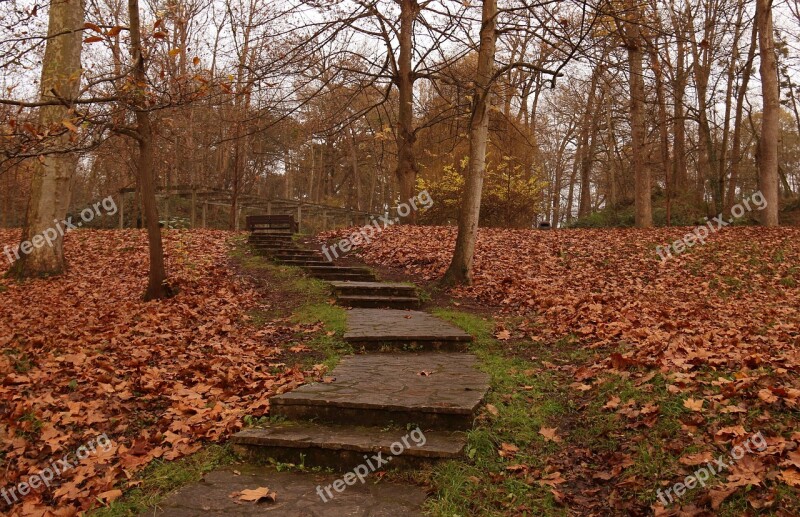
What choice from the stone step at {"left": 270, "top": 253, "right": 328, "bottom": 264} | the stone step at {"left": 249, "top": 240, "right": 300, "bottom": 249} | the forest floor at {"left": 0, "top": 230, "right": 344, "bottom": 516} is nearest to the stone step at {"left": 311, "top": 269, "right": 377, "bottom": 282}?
the forest floor at {"left": 0, "top": 230, "right": 344, "bottom": 516}

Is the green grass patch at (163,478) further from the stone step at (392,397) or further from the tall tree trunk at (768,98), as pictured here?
the tall tree trunk at (768,98)

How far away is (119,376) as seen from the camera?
575cm

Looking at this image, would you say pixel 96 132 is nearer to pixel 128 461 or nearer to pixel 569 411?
pixel 128 461

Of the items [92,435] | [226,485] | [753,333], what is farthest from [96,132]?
[753,333]

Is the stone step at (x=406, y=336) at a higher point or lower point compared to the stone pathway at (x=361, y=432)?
higher

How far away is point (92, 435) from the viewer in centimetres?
448

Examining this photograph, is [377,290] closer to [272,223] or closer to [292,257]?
[292,257]

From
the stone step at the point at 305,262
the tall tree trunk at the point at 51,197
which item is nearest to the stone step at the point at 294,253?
the stone step at the point at 305,262

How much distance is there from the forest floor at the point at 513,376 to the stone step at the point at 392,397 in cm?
20

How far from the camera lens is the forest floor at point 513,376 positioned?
3.41 m

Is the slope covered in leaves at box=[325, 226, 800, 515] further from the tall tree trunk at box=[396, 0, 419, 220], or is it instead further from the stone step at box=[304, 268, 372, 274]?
the tall tree trunk at box=[396, 0, 419, 220]

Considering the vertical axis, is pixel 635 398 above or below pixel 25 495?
above

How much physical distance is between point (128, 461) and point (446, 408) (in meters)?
2.37

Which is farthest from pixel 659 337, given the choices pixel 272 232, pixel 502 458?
pixel 272 232
